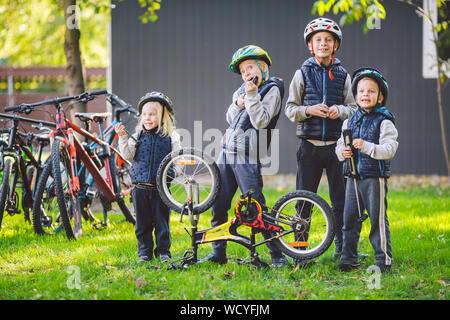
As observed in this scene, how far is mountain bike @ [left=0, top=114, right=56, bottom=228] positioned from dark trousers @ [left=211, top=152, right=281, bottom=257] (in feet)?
6.72

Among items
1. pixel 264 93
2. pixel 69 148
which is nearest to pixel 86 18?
pixel 69 148

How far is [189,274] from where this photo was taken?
12.2 ft

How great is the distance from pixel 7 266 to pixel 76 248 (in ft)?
2.05

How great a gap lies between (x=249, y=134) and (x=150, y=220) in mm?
1098

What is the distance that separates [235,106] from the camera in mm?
3982

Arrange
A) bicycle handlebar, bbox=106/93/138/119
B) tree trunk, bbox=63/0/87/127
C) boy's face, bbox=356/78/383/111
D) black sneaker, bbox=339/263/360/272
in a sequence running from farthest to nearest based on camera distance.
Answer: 1. tree trunk, bbox=63/0/87/127
2. bicycle handlebar, bbox=106/93/138/119
3. black sneaker, bbox=339/263/360/272
4. boy's face, bbox=356/78/383/111

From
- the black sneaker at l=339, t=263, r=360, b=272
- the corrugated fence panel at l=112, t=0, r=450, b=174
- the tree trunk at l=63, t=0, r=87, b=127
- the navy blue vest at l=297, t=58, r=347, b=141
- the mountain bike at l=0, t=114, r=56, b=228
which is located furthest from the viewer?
the corrugated fence panel at l=112, t=0, r=450, b=174

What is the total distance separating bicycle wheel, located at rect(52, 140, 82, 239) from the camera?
450 cm

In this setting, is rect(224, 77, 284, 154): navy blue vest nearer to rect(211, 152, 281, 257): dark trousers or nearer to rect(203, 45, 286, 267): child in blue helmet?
rect(203, 45, 286, 267): child in blue helmet

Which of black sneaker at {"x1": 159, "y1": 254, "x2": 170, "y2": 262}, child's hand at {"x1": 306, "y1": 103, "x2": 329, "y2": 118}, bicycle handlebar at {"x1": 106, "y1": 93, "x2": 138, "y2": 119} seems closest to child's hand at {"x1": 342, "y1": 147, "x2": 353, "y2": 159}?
child's hand at {"x1": 306, "y1": 103, "x2": 329, "y2": 118}

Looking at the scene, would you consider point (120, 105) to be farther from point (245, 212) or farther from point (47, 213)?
point (245, 212)

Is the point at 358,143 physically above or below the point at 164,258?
above

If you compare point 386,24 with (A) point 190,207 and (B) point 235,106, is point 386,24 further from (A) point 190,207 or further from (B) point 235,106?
(A) point 190,207

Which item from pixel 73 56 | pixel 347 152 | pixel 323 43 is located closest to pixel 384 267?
pixel 347 152
